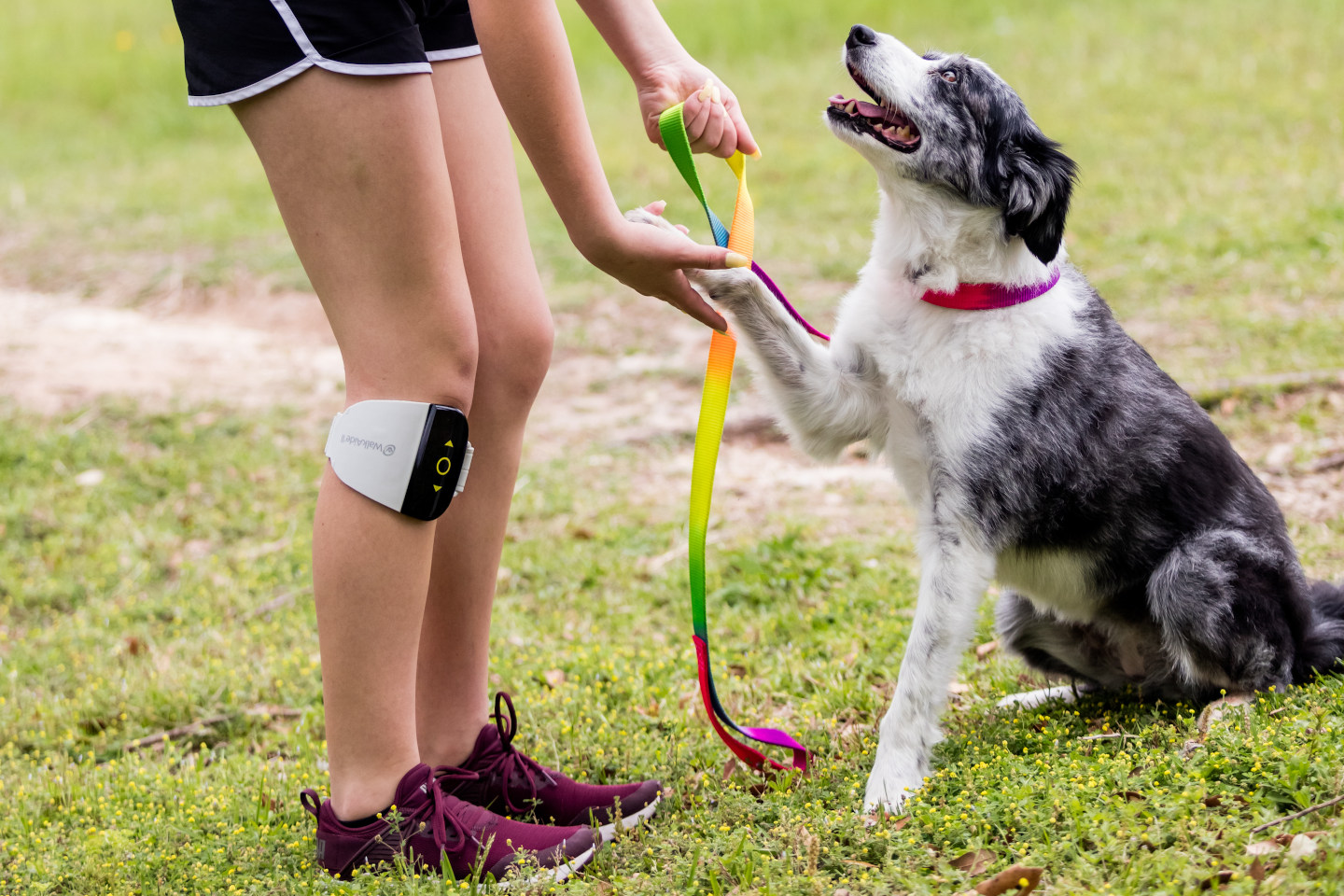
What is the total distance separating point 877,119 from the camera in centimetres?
302

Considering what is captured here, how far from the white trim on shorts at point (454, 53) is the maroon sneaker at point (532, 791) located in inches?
58.4

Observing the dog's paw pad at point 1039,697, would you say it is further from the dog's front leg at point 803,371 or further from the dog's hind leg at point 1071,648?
the dog's front leg at point 803,371

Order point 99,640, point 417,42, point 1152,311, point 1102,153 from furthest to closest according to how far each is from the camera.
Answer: point 1102,153
point 1152,311
point 99,640
point 417,42

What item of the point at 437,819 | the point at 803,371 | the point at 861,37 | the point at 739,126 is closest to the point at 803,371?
the point at 803,371

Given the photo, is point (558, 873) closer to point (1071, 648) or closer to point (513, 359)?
point (513, 359)

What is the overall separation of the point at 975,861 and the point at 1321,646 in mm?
1290

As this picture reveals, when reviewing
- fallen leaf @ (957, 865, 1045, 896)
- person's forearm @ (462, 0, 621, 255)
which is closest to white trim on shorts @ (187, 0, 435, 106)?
person's forearm @ (462, 0, 621, 255)

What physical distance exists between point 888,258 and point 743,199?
1.47 feet

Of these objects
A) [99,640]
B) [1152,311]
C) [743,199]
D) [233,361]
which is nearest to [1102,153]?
[1152,311]

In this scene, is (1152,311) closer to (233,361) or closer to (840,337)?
(840,337)

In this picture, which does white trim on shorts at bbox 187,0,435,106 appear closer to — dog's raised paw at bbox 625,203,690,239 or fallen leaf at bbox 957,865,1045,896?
dog's raised paw at bbox 625,203,690,239

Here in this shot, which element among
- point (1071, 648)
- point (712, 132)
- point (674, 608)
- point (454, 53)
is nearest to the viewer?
point (454, 53)

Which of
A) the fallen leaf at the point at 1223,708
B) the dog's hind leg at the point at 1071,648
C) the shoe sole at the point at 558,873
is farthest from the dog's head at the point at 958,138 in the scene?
the shoe sole at the point at 558,873

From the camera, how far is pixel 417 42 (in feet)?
7.14
